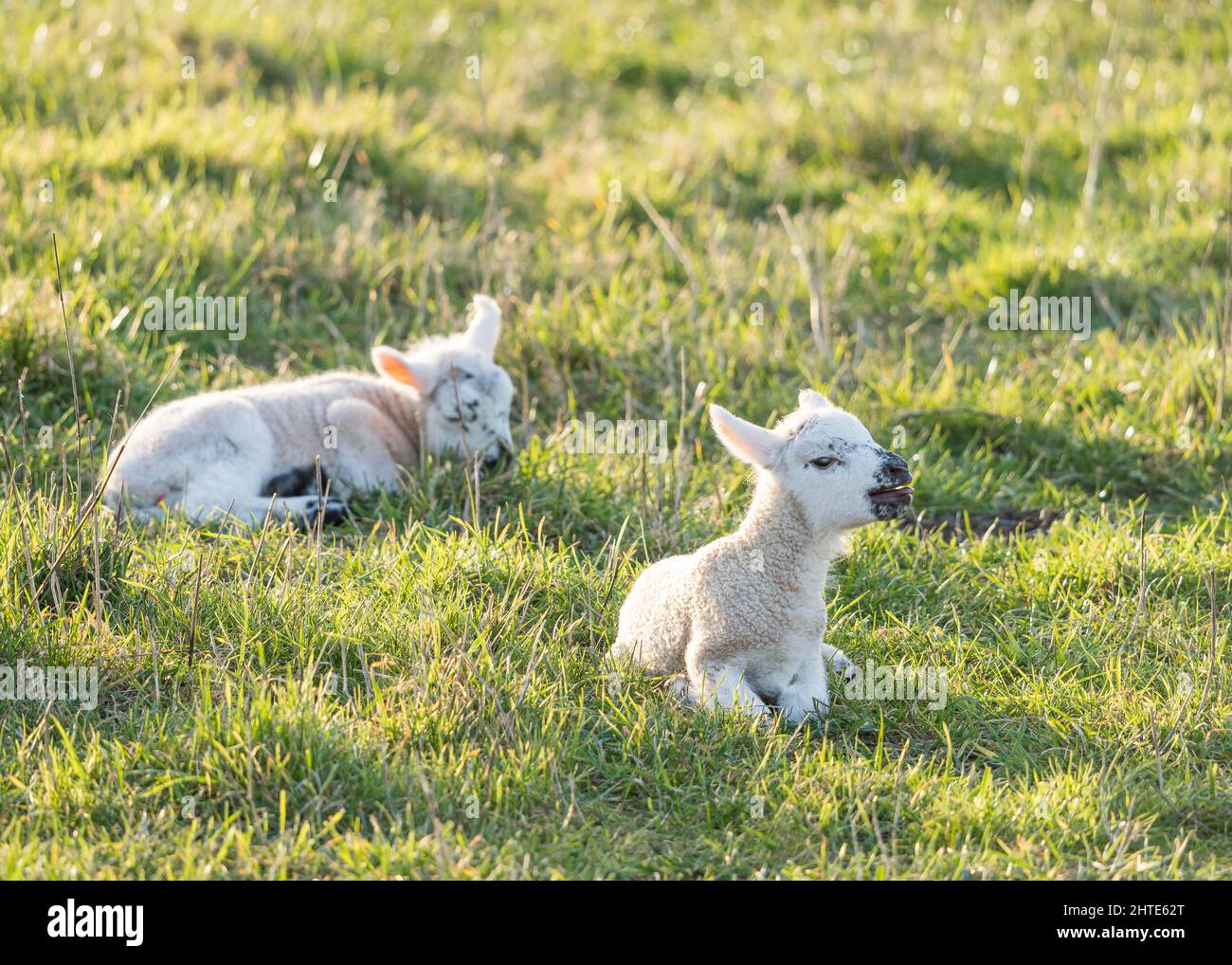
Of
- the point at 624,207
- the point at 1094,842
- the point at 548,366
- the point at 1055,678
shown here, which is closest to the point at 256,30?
the point at 624,207

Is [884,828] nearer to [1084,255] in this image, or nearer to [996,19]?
[1084,255]

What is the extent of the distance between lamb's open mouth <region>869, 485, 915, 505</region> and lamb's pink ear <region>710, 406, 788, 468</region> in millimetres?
330

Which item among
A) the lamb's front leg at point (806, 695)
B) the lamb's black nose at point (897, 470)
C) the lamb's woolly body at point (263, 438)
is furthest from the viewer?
the lamb's woolly body at point (263, 438)

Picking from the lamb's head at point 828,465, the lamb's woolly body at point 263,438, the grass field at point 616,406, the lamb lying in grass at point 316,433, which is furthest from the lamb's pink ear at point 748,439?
the lamb's woolly body at point 263,438

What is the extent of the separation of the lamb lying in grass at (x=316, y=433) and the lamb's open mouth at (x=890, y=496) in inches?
78.5

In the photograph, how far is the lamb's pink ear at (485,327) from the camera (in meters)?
6.79

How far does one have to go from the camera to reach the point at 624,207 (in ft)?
29.6

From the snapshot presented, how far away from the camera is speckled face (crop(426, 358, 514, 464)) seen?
6465 millimetres

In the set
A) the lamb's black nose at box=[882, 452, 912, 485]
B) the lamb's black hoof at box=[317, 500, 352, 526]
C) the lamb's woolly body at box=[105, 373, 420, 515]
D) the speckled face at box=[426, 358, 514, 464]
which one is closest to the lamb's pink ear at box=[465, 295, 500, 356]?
the speckled face at box=[426, 358, 514, 464]

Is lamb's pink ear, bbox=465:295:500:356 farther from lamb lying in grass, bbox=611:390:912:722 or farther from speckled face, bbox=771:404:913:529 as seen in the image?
speckled face, bbox=771:404:913:529

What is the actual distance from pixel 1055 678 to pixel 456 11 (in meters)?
8.82

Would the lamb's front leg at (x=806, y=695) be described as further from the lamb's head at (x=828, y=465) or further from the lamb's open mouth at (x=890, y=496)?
the lamb's open mouth at (x=890, y=496)

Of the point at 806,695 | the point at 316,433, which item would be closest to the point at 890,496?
the point at 806,695

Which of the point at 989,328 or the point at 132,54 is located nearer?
the point at 989,328
